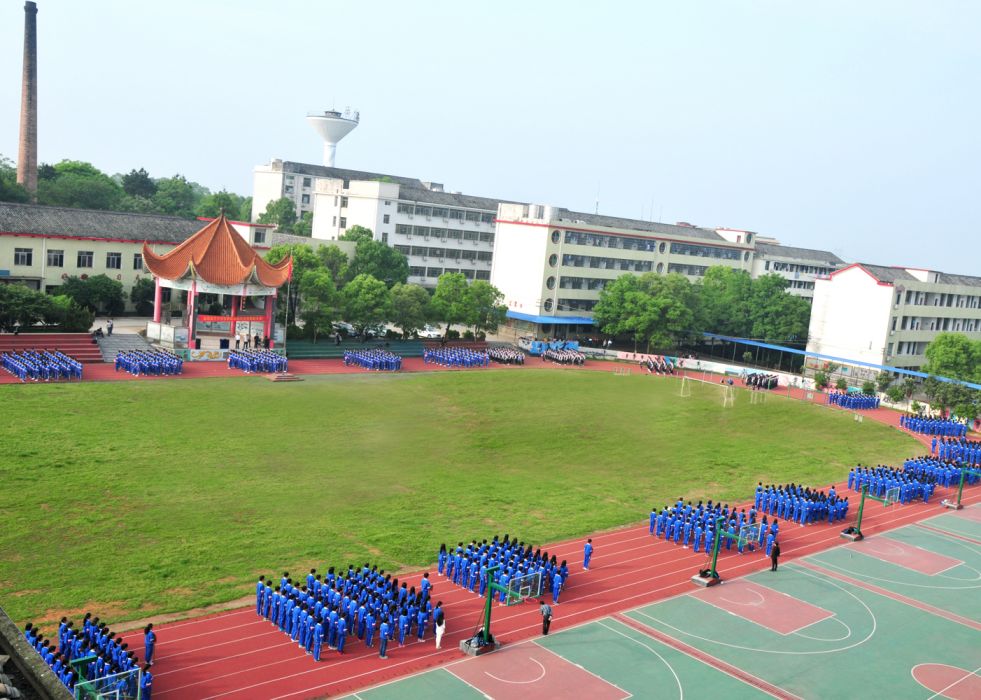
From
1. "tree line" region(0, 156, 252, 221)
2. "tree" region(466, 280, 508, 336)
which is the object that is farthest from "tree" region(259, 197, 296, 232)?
"tree" region(466, 280, 508, 336)

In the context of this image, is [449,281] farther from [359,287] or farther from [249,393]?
[249,393]

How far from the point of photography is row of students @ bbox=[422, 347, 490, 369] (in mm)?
47062

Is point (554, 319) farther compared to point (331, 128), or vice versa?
point (331, 128)

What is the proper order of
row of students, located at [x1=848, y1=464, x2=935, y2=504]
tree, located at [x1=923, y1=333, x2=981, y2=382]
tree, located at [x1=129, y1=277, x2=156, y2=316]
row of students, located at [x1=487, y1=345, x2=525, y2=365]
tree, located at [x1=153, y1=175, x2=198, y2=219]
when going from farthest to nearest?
tree, located at [x1=153, y1=175, x2=198, y2=219] → row of students, located at [x1=487, y1=345, x2=525, y2=365] → tree, located at [x1=923, y1=333, x2=981, y2=382] → tree, located at [x1=129, y1=277, x2=156, y2=316] → row of students, located at [x1=848, y1=464, x2=935, y2=504]

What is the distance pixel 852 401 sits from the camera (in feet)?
148

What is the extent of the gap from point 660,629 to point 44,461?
17.8 meters

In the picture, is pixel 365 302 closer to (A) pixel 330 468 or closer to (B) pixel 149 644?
(A) pixel 330 468

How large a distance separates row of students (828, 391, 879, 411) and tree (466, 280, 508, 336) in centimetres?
1982

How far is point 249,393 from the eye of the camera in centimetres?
3528

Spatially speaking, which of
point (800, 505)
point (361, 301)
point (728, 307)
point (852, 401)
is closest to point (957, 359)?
point (852, 401)

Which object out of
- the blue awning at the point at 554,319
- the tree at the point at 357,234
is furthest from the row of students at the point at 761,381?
the tree at the point at 357,234

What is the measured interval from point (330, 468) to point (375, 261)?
108 feet

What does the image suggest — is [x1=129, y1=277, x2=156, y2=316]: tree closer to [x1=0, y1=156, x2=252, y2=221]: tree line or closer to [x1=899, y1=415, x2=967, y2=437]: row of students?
[x1=0, y1=156, x2=252, y2=221]: tree line

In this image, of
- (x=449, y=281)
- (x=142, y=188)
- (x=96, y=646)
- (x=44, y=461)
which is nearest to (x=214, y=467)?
(x=44, y=461)
